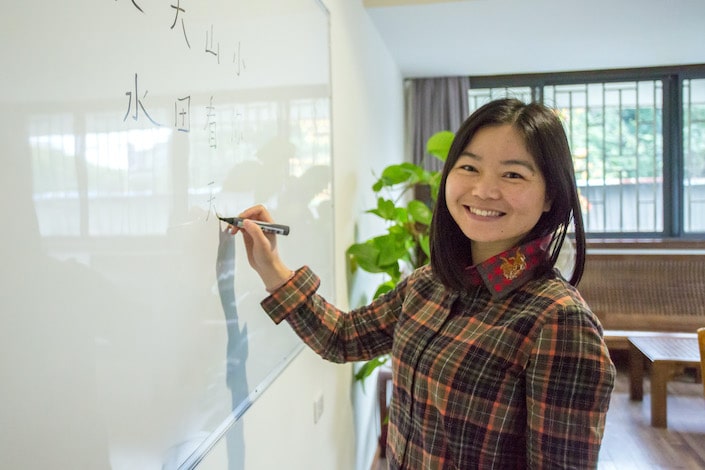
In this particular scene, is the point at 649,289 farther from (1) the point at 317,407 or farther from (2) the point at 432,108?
(1) the point at 317,407

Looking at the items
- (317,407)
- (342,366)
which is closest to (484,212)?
(317,407)

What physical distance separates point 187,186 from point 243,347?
40 centimetres

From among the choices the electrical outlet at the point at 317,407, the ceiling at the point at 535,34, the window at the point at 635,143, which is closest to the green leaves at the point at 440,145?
the ceiling at the point at 535,34

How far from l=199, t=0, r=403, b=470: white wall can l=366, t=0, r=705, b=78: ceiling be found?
10.1 inches

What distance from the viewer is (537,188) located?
1036mm

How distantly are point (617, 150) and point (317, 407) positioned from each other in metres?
4.16

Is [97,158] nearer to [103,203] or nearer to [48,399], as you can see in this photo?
[103,203]

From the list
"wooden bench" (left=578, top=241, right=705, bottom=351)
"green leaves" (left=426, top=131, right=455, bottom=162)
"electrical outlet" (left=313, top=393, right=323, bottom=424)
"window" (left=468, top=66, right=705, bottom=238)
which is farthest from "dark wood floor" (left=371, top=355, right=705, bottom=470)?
"green leaves" (left=426, top=131, right=455, bottom=162)

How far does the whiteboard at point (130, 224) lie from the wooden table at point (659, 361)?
2.86 m

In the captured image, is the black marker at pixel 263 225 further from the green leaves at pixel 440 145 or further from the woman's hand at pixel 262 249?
the green leaves at pixel 440 145

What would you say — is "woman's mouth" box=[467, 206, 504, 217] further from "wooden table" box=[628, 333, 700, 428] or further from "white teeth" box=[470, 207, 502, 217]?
"wooden table" box=[628, 333, 700, 428]

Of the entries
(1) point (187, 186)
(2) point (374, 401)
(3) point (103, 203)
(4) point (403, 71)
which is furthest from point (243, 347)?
(4) point (403, 71)

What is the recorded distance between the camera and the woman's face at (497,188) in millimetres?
1035

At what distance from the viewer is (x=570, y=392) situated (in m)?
0.90
